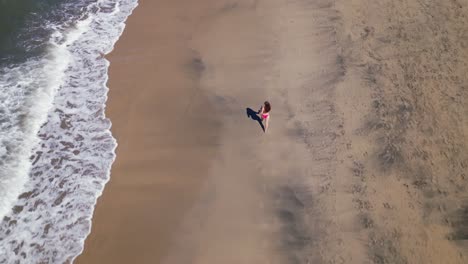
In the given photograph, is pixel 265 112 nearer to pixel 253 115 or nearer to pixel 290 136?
pixel 253 115

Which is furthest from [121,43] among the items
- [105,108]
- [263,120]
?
[263,120]

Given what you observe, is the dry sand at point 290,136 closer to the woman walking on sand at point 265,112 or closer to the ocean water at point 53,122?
the woman walking on sand at point 265,112

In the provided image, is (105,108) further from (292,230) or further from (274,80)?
(292,230)

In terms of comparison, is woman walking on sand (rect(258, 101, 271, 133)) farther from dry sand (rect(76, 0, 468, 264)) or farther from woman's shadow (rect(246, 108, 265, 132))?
dry sand (rect(76, 0, 468, 264))

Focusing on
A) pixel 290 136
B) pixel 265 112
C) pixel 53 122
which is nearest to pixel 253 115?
pixel 265 112

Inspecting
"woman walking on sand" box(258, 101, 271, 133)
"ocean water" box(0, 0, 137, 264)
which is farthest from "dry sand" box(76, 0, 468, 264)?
"ocean water" box(0, 0, 137, 264)

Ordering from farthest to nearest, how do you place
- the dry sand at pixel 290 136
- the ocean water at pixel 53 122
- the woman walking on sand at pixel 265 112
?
the woman walking on sand at pixel 265 112, the ocean water at pixel 53 122, the dry sand at pixel 290 136

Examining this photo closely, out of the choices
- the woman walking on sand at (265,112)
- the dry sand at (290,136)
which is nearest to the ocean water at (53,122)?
the dry sand at (290,136)
